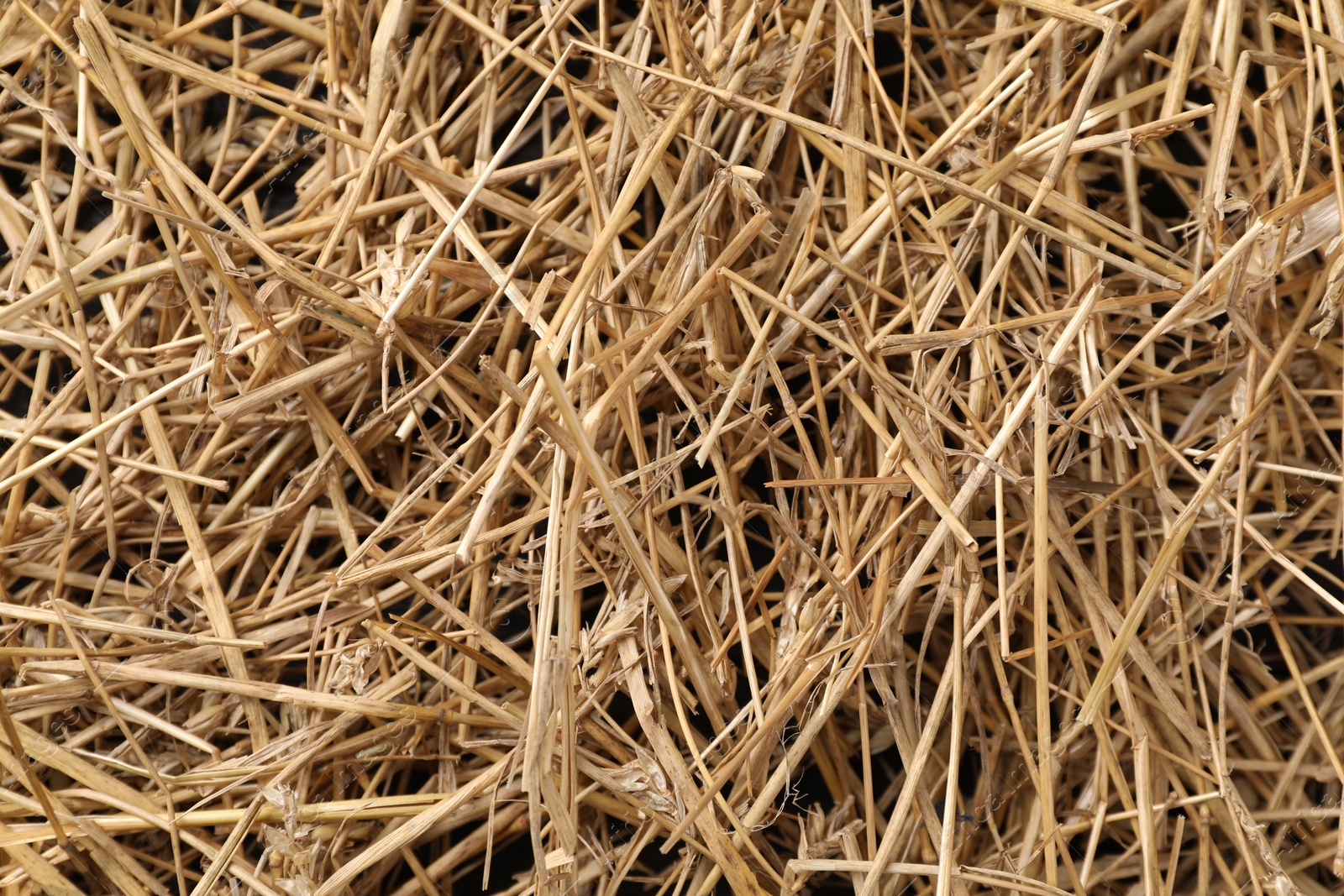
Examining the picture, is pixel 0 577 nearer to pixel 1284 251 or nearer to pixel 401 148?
pixel 401 148

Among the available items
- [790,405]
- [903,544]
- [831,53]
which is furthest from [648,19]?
[903,544]

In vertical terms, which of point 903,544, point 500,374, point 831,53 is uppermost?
point 831,53

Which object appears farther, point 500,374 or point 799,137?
point 799,137

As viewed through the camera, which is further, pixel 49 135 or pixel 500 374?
pixel 49 135

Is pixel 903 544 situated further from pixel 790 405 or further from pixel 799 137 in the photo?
pixel 799 137

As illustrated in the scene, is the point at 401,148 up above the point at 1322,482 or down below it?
above

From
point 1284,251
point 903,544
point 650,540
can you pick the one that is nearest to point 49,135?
point 650,540
